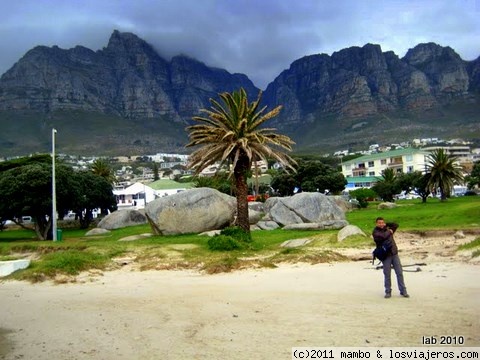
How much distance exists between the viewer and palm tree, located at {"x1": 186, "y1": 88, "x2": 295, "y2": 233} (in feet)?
93.9

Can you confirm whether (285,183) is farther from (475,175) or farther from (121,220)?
(121,220)

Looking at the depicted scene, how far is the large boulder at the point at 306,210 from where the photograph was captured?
117 feet

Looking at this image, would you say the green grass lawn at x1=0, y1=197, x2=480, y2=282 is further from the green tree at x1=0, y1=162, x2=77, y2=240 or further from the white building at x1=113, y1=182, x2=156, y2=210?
the white building at x1=113, y1=182, x2=156, y2=210

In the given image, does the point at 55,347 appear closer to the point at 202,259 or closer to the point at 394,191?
the point at 202,259

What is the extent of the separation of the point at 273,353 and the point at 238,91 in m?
23.7

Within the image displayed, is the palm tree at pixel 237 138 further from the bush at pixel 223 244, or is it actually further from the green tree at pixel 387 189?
the green tree at pixel 387 189

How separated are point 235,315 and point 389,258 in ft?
12.4

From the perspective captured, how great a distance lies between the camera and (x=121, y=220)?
4897 centimetres

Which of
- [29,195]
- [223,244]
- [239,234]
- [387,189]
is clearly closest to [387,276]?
[223,244]

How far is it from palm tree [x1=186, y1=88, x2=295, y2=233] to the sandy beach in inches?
538

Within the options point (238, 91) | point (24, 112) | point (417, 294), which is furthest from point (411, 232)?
point (24, 112)

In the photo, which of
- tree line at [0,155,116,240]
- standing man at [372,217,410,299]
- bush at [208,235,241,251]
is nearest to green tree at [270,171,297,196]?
tree line at [0,155,116,240]

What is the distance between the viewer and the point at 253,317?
957cm

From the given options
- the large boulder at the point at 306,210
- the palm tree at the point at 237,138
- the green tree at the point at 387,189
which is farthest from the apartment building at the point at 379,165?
the palm tree at the point at 237,138
